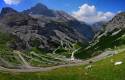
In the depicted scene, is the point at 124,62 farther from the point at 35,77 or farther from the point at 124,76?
the point at 35,77

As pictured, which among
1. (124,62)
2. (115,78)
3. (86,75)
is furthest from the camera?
(124,62)

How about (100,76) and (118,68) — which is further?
(118,68)

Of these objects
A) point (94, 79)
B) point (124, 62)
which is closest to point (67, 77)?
point (94, 79)

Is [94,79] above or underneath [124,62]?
underneath

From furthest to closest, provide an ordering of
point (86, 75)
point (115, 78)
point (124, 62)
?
1. point (124, 62)
2. point (86, 75)
3. point (115, 78)

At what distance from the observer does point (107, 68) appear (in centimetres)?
9625

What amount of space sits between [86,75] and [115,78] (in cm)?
1173

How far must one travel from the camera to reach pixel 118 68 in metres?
93.1

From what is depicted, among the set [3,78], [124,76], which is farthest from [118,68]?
[3,78]

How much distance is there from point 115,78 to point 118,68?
1147 cm

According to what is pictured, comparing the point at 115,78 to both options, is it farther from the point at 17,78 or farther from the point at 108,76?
the point at 17,78

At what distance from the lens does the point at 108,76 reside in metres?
85.5

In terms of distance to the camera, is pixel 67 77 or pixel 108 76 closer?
pixel 108 76

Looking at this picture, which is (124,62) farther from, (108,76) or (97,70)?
(108,76)
